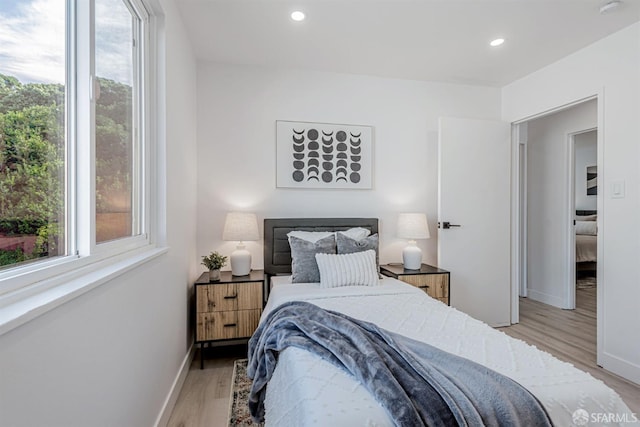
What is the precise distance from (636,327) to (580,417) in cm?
199

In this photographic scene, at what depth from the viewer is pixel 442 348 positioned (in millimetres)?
1396

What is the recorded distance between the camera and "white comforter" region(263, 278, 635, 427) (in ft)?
3.37

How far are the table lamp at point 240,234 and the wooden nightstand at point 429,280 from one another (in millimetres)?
1309

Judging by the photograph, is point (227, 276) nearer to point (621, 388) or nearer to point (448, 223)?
point (448, 223)

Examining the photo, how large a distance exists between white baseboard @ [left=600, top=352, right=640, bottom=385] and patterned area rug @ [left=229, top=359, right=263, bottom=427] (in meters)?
2.72

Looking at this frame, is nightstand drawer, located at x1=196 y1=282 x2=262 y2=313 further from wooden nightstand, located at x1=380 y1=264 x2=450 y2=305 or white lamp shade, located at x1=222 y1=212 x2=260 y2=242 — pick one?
wooden nightstand, located at x1=380 y1=264 x2=450 y2=305

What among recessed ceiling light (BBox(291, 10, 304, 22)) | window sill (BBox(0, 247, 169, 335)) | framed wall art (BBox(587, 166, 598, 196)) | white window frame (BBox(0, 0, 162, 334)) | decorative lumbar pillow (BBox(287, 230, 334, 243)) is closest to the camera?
window sill (BBox(0, 247, 169, 335))

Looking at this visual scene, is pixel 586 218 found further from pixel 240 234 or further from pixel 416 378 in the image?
pixel 416 378

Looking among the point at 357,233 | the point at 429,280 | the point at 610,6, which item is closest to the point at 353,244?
the point at 357,233

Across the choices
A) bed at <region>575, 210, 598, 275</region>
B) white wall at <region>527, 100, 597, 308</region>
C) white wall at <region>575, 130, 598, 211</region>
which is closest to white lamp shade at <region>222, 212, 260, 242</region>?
white wall at <region>527, 100, 597, 308</region>

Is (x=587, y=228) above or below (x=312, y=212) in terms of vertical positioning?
below

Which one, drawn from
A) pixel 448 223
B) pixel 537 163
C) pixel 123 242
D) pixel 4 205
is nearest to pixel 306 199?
pixel 448 223

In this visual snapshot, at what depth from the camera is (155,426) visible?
1656 mm

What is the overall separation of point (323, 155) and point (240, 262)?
1.32m
